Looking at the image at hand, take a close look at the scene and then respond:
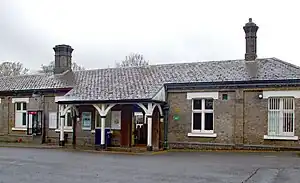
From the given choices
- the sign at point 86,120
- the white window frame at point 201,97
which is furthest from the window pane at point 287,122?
the sign at point 86,120

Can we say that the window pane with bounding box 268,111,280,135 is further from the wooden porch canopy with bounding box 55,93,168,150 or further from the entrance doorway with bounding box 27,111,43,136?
the entrance doorway with bounding box 27,111,43,136

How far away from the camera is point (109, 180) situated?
10961 mm

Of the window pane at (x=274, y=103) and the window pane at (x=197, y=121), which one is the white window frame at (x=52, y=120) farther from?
the window pane at (x=274, y=103)

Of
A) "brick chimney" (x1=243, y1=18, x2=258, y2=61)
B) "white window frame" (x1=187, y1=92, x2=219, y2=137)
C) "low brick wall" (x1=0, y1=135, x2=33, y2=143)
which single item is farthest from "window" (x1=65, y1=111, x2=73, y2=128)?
"brick chimney" (x1=243, y1=18, x2=258, y2=61)

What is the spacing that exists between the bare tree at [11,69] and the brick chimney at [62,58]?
95.1ft

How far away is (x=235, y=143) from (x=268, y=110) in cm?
229

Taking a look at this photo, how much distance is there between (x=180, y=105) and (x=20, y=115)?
11.8 metres

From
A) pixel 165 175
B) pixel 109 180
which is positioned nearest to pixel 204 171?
pixel 165 175

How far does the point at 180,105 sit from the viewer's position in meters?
22.2

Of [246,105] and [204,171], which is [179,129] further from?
[204,171]

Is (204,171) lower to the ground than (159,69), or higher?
lower

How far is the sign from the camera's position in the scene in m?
24.2

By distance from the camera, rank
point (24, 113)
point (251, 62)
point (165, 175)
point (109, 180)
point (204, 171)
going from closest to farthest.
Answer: point (109, 180), point (165, 175), point (204, 171), point (251, 62), point (24, 113)

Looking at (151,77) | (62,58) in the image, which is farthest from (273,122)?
(62,58)
